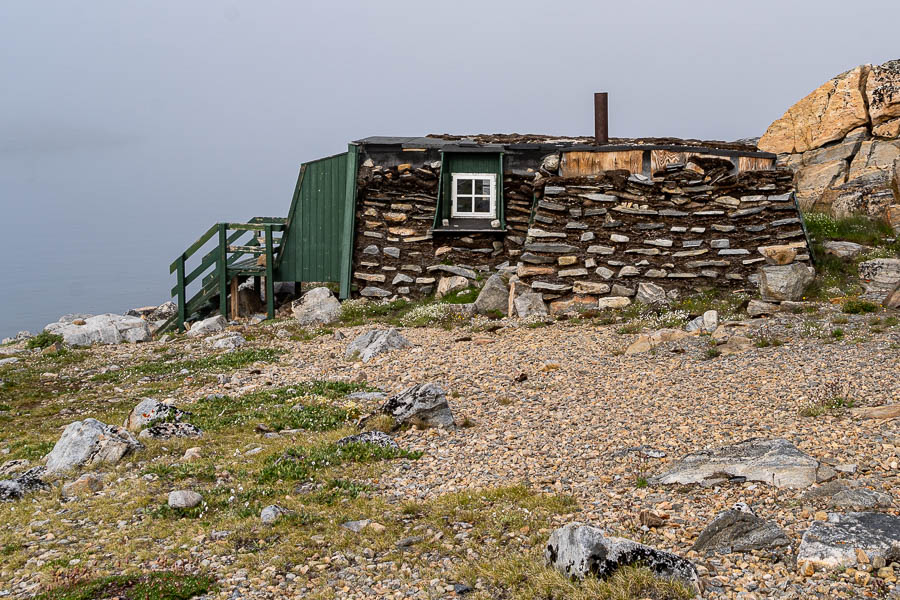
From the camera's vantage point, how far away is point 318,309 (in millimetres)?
18203

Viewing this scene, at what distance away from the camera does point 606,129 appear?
61.9ft

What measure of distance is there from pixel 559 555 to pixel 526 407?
15.5 ft

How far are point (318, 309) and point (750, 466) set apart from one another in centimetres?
1317

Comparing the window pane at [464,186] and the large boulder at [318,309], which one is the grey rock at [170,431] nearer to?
the large boulder at [318,309]

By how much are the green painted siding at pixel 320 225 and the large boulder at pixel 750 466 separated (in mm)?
13618

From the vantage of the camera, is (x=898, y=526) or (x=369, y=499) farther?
(x=369, y=499)

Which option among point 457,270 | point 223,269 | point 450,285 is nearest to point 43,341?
point 223,269

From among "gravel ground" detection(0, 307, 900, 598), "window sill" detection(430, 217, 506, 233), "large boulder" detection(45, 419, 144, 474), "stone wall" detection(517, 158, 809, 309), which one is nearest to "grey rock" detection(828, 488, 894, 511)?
"gravel ground" detection(0, 307, 900, 598)

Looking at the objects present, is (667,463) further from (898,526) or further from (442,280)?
(442,280)

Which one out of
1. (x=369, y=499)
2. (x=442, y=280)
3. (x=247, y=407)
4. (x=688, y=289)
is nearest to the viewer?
(x=369, y=499)

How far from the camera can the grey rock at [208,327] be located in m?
19.0

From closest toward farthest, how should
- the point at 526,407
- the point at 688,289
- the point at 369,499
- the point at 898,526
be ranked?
the point at 898,526, the point at 369,499, the point at 526,407, the point at 688,289

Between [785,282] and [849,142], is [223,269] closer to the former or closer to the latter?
[785,282]

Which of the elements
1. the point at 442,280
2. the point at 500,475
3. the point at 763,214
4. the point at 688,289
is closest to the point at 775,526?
the point at 500,475
